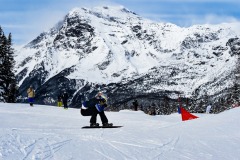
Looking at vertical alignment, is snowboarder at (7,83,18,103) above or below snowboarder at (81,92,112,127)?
above

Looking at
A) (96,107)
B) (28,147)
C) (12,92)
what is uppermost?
(12,92)

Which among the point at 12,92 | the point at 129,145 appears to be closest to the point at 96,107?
the point at 129,145

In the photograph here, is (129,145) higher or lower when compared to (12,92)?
lower

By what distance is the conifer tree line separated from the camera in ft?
160

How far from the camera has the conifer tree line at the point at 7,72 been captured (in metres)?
48.8

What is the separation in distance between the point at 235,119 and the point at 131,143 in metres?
6.17

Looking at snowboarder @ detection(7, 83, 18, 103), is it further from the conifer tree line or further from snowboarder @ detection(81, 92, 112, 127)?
snowboarder @ detection(81, 92, 112, 127)

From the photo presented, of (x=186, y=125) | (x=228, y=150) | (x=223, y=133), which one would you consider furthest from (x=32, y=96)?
(x=228, y=150)

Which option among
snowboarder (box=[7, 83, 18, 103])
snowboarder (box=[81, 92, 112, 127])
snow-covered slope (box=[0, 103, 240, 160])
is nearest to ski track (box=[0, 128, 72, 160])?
snow-covered slope (box=[0, 103, 240, 160])

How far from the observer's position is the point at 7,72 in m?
49.3

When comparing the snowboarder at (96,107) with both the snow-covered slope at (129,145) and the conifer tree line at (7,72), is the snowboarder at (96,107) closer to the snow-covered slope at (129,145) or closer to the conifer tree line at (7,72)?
the snow-covered slope at (129,145)

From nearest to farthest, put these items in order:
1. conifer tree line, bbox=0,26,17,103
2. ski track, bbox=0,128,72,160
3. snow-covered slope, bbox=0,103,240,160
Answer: ski track, bbox=0,128,72,160 < snow-covered slope, bbox=0,103,240,160 < conifer tree line, bbox=0,26,17,103

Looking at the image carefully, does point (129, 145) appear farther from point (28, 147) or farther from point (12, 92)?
point (12, 92)

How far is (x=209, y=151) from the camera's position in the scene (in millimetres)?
10727
